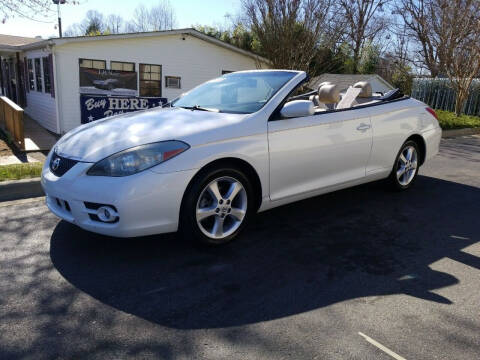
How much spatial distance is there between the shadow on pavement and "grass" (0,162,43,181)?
196 cm

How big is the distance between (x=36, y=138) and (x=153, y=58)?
511cm

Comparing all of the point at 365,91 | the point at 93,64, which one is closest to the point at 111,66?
the point at 93,64

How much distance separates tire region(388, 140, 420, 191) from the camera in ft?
18.3

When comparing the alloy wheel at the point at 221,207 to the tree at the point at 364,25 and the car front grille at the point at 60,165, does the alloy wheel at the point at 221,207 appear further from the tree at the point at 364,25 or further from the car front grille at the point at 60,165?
the tree at the point at 364,25

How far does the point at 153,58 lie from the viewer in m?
14.2

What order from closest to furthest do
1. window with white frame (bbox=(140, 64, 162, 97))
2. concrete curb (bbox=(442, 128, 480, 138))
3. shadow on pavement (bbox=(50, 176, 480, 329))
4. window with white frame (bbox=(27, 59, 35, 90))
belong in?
shadow on pavement (bbox=(50, 176, 480, 329))
concrete curb (bbox=(442, 128, 480, 138))
window with white frame (bbox=(140, 64, 162, 97))
window with white frame (bbox=(27, 59, 35, 90))

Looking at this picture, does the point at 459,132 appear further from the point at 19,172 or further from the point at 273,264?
the point at 19,172

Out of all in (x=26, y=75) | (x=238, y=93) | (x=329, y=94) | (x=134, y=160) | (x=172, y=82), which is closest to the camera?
(x=134, y=160)

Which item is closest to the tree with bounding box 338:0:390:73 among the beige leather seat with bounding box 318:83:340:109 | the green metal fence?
the green metal fence

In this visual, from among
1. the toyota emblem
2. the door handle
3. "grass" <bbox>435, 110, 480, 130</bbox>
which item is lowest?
"grass" <bbox>435, 110, 480, 130</bbox>

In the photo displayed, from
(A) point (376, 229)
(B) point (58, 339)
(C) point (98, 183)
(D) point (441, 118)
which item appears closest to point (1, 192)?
(C) point (98, 183)

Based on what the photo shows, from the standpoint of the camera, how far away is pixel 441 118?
14305mm

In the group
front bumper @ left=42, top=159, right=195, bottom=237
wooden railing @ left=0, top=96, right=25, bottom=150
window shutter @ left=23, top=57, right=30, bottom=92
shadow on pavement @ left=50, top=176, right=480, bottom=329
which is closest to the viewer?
shadow on pavement @ left=50, top=176, right=480, bottom=329

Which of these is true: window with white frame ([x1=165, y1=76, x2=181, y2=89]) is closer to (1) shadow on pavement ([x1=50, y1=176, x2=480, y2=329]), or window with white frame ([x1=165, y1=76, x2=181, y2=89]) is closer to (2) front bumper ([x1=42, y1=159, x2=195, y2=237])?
(1) shadow on pavement ([x1=50, y1=176, x2=480, y2=329])
